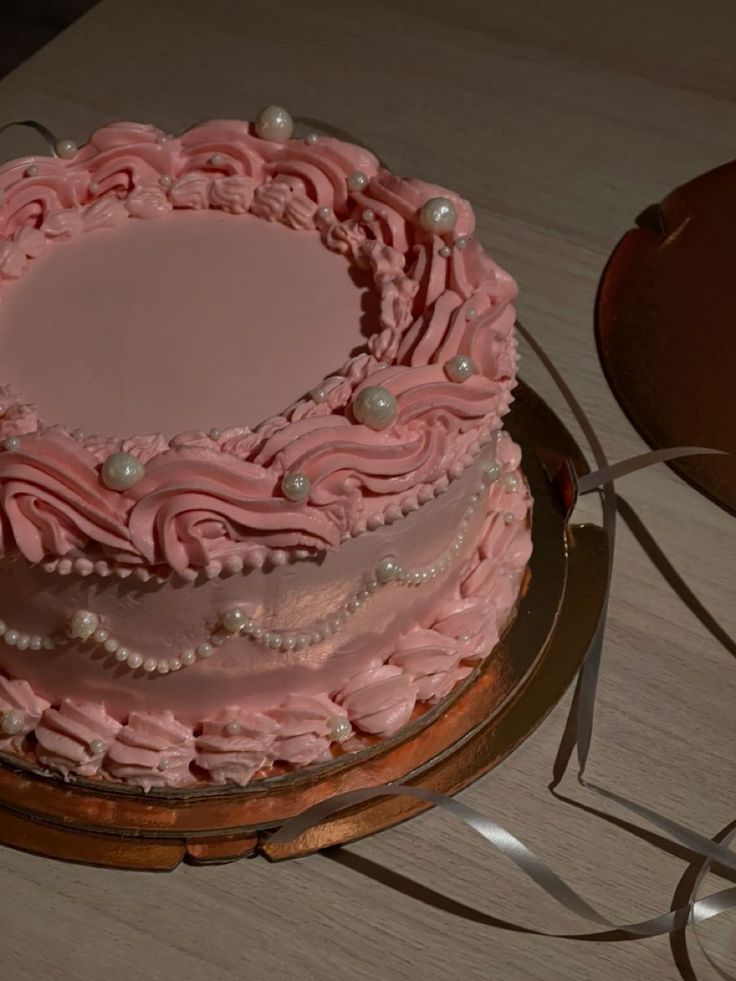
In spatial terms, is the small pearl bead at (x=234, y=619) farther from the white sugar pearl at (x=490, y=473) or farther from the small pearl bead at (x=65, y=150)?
the small pearl bead at (x=65, y=150)

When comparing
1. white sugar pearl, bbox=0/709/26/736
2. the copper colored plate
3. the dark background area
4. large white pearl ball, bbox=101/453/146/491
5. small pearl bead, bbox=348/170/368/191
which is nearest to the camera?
large white pearl ball, bbox=101/453/146/491

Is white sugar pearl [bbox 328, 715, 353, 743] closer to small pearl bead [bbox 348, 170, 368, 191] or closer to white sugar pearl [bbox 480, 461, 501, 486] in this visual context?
white sugar pearl [bbox 480, 461, 501, 486]

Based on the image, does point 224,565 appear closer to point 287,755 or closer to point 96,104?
point 287,755

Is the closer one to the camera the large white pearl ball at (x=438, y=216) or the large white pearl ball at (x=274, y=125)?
the large white pearl ball at (x=438, y=216)

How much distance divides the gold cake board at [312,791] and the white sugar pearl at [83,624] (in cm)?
18

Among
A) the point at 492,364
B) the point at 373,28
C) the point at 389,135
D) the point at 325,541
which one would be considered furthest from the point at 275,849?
the point at 373,28

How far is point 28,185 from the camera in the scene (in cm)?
112

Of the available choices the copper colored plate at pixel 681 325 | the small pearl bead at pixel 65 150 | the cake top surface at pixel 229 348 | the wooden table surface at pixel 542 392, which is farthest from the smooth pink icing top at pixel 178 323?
the copper colored plate at pixel 681 325

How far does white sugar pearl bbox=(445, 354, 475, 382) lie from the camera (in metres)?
0.96

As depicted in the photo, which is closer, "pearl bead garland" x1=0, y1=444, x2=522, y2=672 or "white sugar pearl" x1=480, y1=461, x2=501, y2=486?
"pearl bead garland" x1=0, y1=444, x2=522, y2=672

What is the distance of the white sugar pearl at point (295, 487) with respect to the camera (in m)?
0.86

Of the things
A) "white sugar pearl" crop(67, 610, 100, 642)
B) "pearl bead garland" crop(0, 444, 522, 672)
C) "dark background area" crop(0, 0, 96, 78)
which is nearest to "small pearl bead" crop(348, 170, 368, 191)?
"pearl bead garland" crop(0, 444, 522, 672)

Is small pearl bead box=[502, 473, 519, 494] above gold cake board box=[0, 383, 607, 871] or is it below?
above

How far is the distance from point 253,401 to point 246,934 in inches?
18.6
